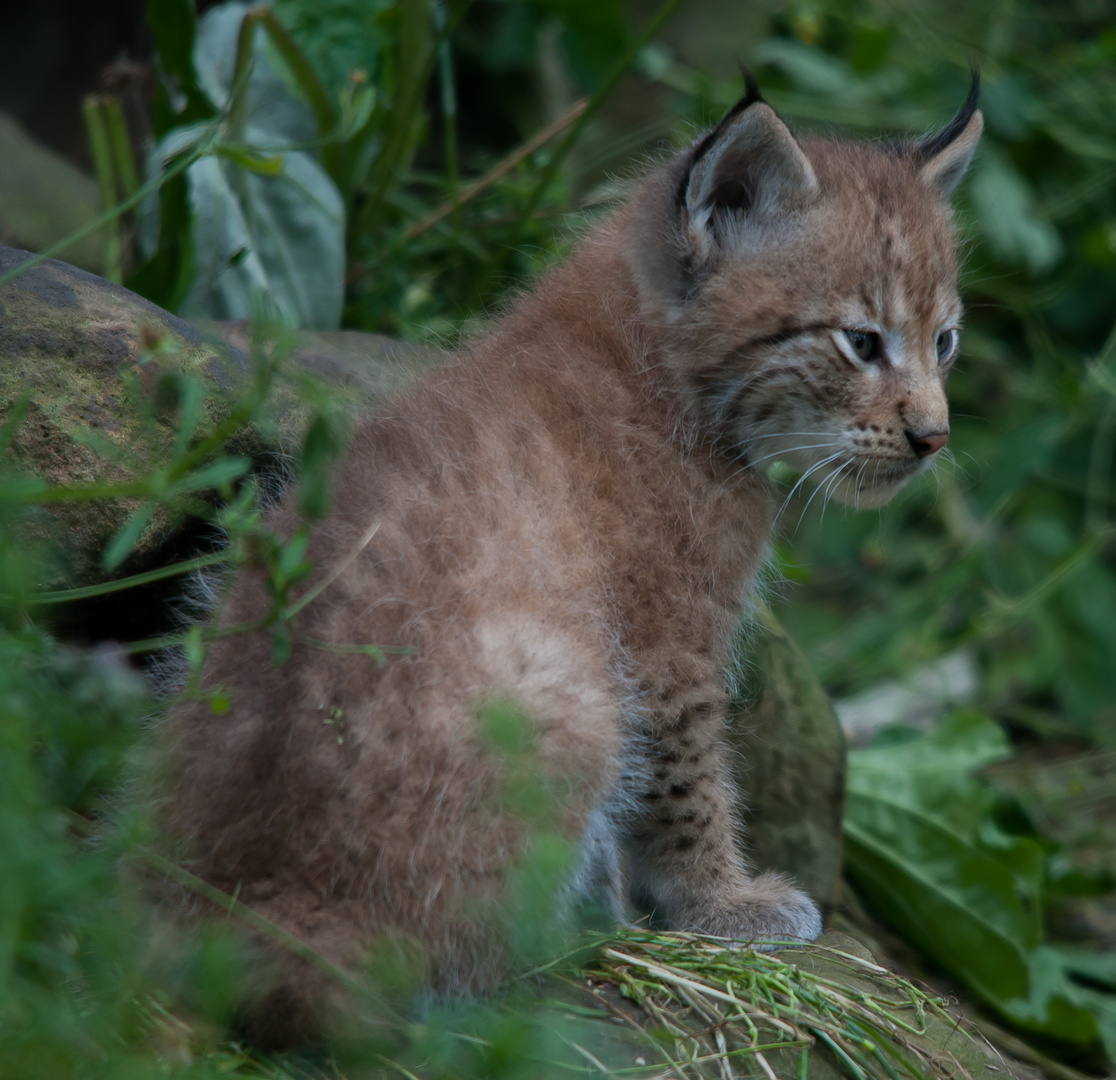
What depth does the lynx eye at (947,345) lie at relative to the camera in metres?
3.35

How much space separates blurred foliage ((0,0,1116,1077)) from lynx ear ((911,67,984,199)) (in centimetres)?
64

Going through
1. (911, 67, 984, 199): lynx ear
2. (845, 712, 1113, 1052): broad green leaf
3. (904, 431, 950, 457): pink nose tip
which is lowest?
(845, 712, 1113, 1052): broad green leaf

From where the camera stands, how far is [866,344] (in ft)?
10.1

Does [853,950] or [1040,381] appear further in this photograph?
[1040,381]

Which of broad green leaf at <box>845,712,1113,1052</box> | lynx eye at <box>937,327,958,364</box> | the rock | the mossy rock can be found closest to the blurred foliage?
broad green leaf at <box>845,712,1113,1052</box>

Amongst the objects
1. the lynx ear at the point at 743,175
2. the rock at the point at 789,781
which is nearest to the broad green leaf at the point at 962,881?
the rock at the point at 789,781

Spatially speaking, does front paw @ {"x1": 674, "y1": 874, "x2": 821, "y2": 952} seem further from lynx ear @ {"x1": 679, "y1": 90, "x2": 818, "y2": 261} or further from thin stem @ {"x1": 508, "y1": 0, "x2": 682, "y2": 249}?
thin stem @ {"x1": 508, "y1": 0, "x2": 682, "y2": 249}

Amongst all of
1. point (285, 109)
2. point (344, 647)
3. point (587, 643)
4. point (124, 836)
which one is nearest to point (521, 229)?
point (285, 109)

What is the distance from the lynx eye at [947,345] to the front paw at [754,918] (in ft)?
5.23

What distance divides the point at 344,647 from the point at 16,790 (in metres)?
0.65

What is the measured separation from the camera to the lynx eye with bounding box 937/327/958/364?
3.35 metres

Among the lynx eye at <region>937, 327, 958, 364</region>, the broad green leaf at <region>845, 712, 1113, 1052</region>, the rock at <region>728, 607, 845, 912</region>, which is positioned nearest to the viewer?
the lynx eye at <region>937, 327, 958, 364</region>

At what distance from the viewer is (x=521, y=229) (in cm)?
498

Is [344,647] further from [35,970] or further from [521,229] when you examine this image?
[521,229]
